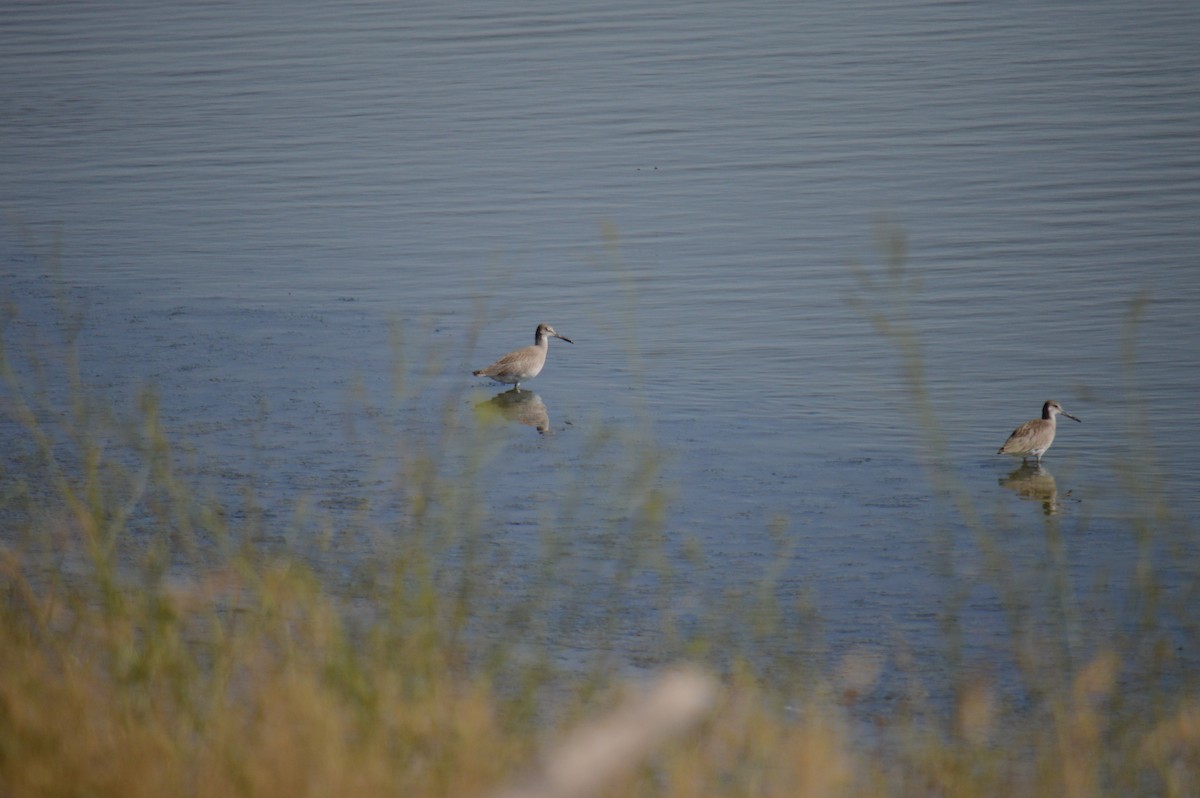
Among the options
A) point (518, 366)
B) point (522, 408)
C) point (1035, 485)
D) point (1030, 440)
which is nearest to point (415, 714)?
point (1035, 485)

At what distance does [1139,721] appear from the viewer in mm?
6031

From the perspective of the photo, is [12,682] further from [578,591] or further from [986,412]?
[986,412]

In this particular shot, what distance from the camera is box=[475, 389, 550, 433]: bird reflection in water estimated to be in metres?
11.4

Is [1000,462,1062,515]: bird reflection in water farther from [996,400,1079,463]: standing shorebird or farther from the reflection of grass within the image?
the reflection of grass

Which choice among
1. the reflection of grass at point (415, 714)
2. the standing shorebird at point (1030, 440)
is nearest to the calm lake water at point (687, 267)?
the standing shorebird at point (1030, 440)

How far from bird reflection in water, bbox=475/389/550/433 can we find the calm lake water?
0.19 metres

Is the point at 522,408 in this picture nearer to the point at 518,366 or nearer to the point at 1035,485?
the point at 518,366

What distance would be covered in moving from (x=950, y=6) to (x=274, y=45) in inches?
564

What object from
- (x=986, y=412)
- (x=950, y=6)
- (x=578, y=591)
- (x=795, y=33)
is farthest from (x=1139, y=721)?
(x=950, y=6)

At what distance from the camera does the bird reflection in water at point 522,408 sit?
1140 cm

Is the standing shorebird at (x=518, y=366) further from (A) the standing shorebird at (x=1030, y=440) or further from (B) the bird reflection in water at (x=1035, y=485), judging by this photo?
(B) the bird reflection in water at (x=1035, y=485)

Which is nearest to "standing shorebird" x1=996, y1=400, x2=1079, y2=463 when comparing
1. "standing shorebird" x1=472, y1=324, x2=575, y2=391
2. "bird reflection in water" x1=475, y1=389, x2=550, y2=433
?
"bird reflection in water" x1=475, y1=389, x2=550, y2=433

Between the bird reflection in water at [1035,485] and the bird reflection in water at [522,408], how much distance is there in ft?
10.6

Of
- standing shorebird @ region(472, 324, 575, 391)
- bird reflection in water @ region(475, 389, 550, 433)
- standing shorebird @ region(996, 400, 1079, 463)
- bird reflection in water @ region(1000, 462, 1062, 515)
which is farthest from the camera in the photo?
standing shorebird @ region(472, 324, 575, 391)
